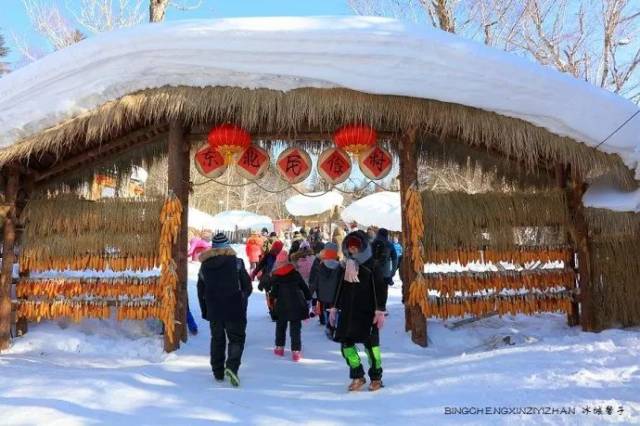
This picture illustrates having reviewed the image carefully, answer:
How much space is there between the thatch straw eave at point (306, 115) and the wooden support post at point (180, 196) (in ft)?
1.38

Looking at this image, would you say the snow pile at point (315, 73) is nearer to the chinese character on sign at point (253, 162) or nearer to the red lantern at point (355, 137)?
the red lantern at point (355, 137)

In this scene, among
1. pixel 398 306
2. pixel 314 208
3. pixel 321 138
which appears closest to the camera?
pixel 321 138

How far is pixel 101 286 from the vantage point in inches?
253

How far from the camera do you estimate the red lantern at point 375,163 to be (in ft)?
22.4

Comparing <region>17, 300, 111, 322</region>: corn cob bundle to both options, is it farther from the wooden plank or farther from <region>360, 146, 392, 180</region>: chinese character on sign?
<region>360, 146, 392, 180</region>: chinese character on sign

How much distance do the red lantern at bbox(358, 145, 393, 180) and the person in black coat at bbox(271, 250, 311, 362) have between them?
5.72 ft

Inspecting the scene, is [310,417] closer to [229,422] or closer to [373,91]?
[229,422]

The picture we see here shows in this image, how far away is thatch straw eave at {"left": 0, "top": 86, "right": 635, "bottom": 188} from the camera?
6051 mm

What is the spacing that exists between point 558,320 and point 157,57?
23.2 feet

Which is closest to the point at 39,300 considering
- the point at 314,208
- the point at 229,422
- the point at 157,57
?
the point at 157,57

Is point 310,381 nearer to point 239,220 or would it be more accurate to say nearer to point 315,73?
point 315,73

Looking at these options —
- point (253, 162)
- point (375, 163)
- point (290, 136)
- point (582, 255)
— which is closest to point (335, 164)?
point (375, 163)

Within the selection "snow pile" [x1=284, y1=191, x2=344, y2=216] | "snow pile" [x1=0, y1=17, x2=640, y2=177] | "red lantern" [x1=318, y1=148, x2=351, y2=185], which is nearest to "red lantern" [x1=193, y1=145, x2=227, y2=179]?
"snow pile" [x1=0, y1=17, x2=640, y2=177]

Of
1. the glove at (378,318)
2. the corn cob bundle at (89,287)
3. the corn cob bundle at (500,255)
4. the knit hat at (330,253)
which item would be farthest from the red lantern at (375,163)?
the corn cob bundle at (89,287)
